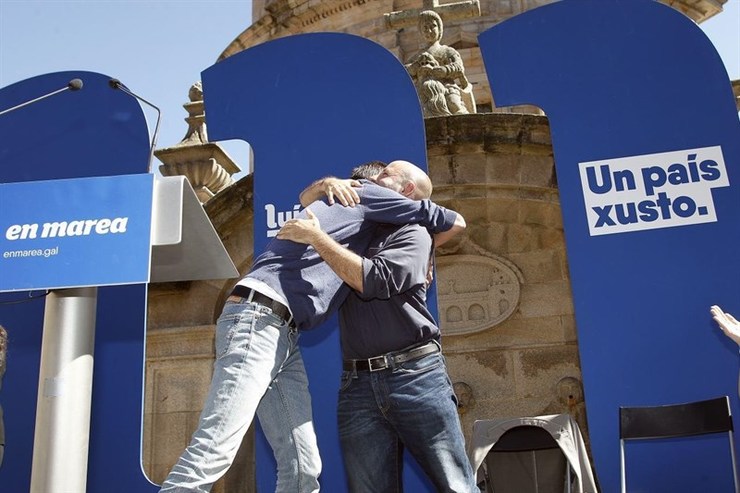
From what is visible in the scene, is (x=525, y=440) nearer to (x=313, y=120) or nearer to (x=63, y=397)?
(x=313, y=120)

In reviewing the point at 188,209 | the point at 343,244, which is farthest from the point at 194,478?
the point at 188,209

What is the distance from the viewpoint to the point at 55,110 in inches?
238

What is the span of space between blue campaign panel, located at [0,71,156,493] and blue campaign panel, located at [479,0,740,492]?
8.60 ft

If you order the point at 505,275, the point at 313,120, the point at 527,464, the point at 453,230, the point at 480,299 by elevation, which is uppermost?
the point at 313,120

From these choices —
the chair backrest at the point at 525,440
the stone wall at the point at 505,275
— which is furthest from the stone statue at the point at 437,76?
the chair backrest at the point at 525,440

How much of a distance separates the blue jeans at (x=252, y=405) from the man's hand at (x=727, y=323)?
2.17 m

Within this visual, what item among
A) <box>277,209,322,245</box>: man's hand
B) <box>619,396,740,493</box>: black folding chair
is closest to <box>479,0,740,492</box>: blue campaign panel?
<box>619,396,740,493</box>: black folding chair

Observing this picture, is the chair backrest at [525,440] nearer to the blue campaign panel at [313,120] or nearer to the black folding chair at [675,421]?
the black folding chair at [675,421]

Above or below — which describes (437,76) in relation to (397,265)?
above

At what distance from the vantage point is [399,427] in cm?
305

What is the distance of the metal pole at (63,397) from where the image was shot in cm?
346

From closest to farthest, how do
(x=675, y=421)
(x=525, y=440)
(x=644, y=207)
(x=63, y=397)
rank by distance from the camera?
(x=63, y=397), (x=675, y=421), (x=644, y=207), (x=525, y=440)

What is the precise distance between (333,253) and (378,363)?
0.46m

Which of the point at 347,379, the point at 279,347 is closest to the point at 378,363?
the point at 347,379
